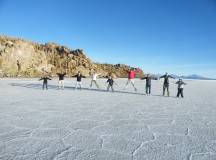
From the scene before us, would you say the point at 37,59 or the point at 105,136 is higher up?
the point at 37,59

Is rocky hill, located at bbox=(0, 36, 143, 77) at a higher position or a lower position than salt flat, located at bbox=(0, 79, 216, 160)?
higher

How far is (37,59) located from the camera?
211 ft

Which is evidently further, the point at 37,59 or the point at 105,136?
the point at 37,59

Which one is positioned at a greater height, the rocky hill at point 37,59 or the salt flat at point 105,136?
the rocky hill at point 37,59

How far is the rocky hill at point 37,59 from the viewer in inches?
2249

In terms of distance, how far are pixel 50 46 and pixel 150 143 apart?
234 feet

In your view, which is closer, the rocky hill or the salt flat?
the salt flat

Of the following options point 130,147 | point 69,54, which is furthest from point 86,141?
point 69,54

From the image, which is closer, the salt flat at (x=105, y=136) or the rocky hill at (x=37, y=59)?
the salt flat at (x=105, y=136)

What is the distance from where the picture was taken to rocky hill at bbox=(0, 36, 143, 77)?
187ft

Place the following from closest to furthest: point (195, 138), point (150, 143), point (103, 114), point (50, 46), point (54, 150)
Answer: point (54, 150) < point (150, 143) < point (195, 138) < point (103, 114) < point (50, 46)

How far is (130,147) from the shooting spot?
4.95m

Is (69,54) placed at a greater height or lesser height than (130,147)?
greater

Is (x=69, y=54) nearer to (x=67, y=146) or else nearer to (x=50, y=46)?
(x=50, y=46)
